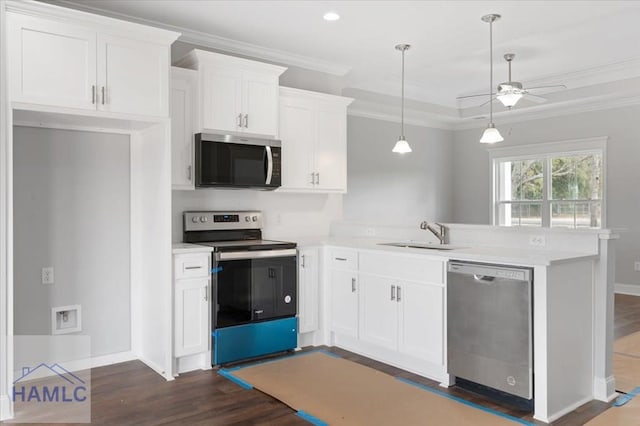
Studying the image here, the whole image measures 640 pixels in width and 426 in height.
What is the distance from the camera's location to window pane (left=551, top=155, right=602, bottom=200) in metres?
7.08

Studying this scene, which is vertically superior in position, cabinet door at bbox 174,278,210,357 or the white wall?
the white wall

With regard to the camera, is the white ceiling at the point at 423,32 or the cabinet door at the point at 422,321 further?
the white ceiling at the point at 423,32

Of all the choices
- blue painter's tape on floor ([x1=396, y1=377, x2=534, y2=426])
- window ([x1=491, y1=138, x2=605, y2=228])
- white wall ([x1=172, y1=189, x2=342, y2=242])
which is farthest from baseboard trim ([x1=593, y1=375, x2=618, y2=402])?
window ([x1=491, y1=138, x2=605, y2=228])

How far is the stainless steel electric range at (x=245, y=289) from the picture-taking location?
3754 mm

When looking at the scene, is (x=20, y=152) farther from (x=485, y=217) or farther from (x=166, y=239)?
(x=485, y=217)

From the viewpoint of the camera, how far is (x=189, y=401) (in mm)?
3139

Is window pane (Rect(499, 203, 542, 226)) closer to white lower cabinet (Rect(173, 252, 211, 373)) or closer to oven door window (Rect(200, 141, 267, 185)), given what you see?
oven door window (Rect(200, 141, 267, 185))

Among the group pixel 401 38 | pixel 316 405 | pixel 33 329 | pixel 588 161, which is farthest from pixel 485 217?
pixel 33 329

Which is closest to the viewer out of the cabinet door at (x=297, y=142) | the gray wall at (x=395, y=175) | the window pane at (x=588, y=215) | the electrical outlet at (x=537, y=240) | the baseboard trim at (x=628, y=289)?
the electrical outlet at (x=537, y=240)

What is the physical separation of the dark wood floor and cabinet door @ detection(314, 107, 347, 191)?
1820 mm

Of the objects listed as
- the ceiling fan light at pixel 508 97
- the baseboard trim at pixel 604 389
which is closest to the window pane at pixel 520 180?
the ceiling fan light at pixel 508 97

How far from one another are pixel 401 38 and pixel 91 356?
3681mm

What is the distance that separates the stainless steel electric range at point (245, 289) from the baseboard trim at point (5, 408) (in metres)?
1.32

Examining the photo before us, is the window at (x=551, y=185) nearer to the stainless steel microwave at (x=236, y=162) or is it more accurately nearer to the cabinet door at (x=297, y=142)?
the cabinet door at (x=297, y=142)
